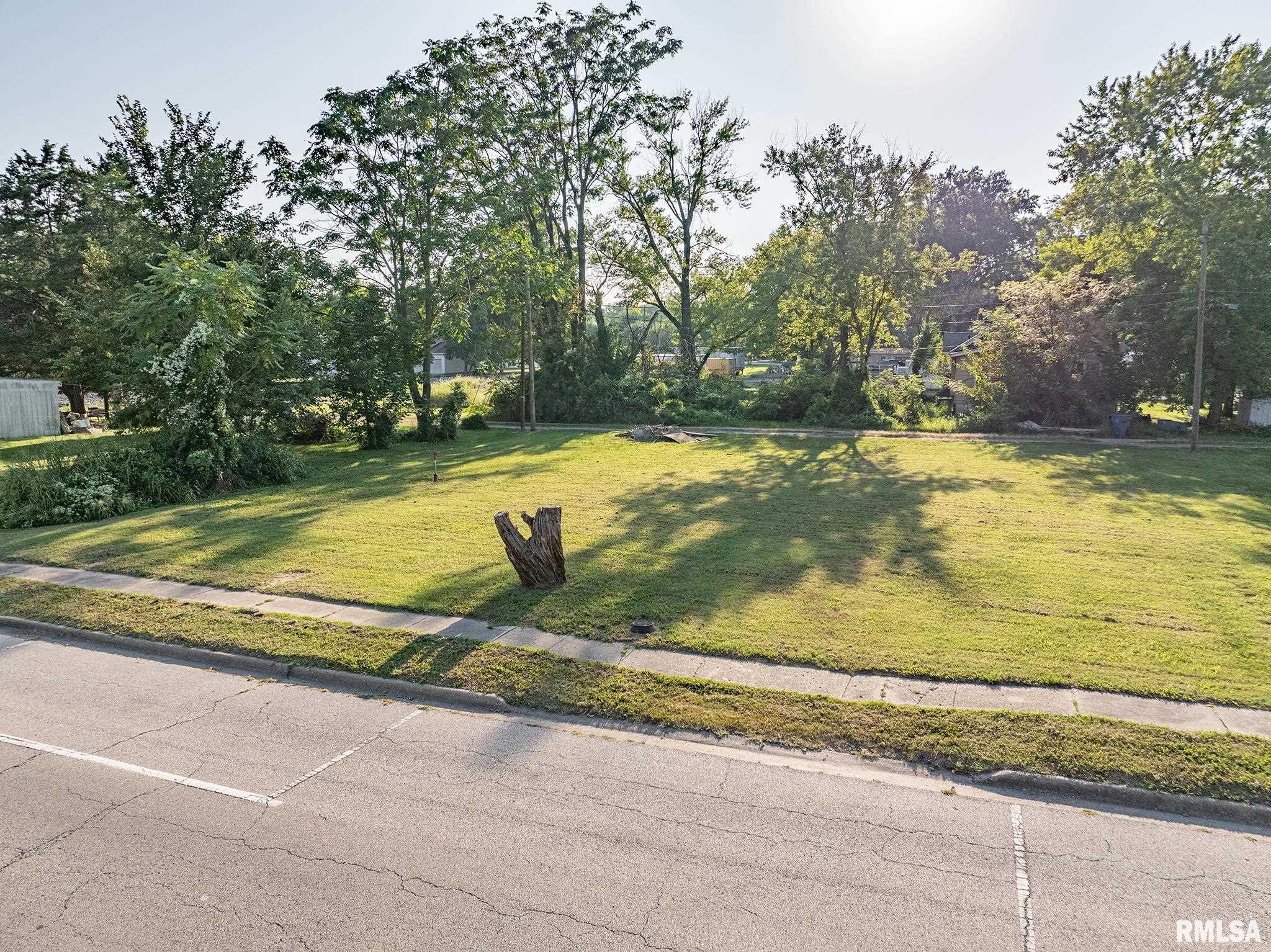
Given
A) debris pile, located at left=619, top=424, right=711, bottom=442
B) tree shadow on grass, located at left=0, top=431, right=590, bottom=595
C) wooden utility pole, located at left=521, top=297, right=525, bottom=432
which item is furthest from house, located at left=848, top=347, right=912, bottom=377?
tree shadow on grass, located at left=0, top=431, right=590, bottom=595

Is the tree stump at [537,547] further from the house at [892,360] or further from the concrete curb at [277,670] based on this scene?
the house at [892,360]

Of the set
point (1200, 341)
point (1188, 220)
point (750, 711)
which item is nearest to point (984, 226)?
point (1188, 220)

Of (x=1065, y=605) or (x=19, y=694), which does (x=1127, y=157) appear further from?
Answer: (x=19, y=694)

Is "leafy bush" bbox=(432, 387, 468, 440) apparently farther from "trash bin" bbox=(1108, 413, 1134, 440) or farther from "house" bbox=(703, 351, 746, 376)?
"house" bbox=(703, 351, 746, 376)

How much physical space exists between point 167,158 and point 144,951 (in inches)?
1188

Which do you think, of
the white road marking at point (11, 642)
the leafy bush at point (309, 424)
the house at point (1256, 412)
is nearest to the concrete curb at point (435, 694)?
the white road marking at point (11, 642)

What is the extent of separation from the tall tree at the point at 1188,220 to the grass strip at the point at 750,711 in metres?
23.1

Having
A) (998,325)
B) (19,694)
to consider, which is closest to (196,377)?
(19,694)

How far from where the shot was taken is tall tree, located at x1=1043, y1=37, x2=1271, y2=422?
74.9ft

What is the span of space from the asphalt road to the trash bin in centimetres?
2285

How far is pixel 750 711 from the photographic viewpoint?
630 centimetres

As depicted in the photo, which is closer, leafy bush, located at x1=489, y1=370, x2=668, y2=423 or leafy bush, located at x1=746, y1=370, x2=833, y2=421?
leafy bush, located at x1=746, y1=370, x2=833, y2=421

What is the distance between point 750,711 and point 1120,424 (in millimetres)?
23169

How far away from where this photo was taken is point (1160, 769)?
522cm
